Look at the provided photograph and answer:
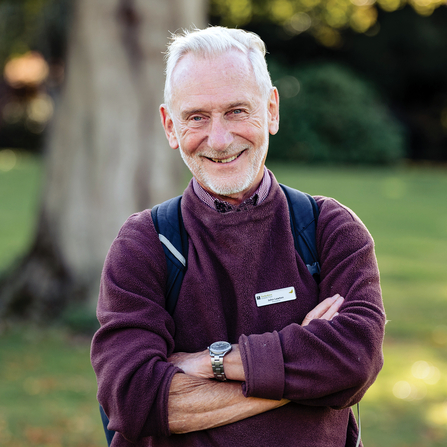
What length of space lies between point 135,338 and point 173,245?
1.12 ft

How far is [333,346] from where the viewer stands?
2.00 metres

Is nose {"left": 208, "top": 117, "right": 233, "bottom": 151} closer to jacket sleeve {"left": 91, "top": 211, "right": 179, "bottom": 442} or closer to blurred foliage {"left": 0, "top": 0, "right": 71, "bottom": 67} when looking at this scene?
jacket sleeve {"left": 91, "top": 211, "right": 179, "bottom": 442}

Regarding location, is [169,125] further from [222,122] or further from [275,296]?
[275,296]

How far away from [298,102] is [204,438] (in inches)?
969

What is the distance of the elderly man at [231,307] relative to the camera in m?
1.98

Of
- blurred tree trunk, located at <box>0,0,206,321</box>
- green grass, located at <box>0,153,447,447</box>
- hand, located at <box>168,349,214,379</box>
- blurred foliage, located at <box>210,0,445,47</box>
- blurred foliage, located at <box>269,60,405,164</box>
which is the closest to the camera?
hand, located at <box>168,349,214,379</box>

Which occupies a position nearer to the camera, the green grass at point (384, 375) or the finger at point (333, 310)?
the finger at point (333, 310)

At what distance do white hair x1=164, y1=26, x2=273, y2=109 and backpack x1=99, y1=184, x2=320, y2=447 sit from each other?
386 millimetres

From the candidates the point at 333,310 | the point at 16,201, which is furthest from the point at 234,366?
the point at 16,201

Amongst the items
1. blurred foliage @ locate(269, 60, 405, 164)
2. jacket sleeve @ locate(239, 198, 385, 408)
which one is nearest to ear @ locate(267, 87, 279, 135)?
jacket sleeve @ locate(239, 198, 385, 408)

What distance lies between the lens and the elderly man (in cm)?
198

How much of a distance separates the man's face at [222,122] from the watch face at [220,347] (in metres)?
0.52

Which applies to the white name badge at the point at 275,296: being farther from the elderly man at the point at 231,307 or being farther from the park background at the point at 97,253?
the park background at the point at 97,253

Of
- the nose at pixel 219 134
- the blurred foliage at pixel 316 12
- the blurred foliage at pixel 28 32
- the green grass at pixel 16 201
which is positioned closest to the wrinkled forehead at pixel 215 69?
the nose at pixel 219 134
